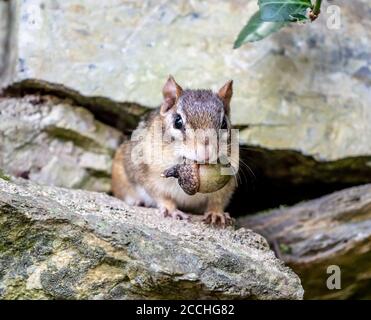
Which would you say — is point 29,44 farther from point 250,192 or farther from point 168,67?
point 250,192

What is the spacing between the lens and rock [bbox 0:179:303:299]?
3375mm

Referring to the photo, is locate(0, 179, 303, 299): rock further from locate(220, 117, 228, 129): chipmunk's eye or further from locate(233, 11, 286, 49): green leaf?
locate(233, 11, 286, 49): green leaf

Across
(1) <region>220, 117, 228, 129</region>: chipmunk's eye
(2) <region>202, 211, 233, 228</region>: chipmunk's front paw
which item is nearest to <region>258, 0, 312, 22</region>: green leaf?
(1) <region>220, 117, 228, 129</region>: chipmunk's eye

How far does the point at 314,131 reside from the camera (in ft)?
17.2

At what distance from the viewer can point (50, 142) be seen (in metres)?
5.29

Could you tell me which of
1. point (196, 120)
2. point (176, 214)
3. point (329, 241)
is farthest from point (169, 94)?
point (329, 241)

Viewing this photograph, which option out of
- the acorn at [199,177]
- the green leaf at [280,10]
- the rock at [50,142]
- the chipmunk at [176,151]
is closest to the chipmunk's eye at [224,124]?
the chipmunk at [176,151]

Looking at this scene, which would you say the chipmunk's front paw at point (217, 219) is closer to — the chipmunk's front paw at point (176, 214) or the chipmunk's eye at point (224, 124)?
the chipmunk's front paw at point (176, 214)

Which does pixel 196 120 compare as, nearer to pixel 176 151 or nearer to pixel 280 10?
pixel 176 151

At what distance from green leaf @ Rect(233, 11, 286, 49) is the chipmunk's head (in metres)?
0.49

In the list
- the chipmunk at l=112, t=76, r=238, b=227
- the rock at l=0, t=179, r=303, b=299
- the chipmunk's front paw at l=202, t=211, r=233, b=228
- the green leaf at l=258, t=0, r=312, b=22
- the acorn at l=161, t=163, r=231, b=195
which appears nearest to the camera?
the rock at l=0, t=179, r=303, b=299

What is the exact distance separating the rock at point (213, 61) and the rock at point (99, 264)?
6.08 feet

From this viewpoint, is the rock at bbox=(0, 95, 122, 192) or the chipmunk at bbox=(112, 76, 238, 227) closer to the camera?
→ the chipmunk at bbox=(112, 76, 238, 227)

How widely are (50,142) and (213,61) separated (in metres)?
1.36
